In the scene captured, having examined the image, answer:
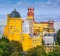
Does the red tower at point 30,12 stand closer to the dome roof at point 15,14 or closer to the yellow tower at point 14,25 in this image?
the dome roof at point 15,14

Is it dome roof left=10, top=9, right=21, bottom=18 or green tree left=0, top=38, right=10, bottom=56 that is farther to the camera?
dome roof left=10, top=9, right=21, bottom=18

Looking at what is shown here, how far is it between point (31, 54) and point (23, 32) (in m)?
5.84

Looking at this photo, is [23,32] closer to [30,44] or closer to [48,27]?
[30,44]

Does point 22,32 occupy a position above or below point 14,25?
below

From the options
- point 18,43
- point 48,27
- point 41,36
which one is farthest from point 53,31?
point 18,43

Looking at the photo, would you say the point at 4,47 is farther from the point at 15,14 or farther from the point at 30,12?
the point at 30,12

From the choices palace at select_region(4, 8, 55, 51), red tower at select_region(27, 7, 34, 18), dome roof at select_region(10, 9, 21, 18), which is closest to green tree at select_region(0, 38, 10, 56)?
palace at select_region(4, 8, 55, 51)

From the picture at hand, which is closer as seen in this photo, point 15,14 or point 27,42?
point 27,42

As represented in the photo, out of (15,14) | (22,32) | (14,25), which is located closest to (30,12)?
(15,14)

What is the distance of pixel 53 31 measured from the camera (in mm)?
37000

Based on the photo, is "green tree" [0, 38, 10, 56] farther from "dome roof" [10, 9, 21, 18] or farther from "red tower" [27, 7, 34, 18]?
"red tower" [27, 7, 34, 18]

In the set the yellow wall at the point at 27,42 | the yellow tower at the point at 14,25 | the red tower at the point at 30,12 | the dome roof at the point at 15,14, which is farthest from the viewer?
the red tower at the point at 30,12

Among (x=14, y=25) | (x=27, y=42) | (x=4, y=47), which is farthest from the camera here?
(x=14, y=25)

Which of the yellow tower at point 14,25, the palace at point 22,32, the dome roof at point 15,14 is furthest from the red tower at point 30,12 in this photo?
the yellow tower at point 14,25
